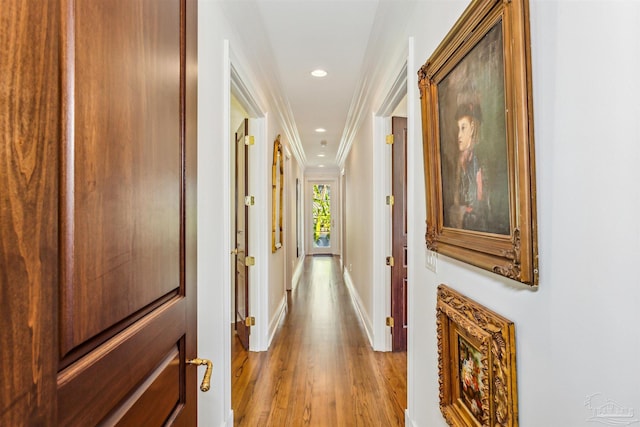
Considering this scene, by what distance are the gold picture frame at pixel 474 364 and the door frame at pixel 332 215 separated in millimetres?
8456

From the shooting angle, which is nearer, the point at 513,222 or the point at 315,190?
the point at 513,222

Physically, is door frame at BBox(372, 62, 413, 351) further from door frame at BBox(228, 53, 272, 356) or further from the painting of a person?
the painting of a person

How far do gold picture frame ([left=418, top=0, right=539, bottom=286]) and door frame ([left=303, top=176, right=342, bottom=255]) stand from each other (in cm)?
839

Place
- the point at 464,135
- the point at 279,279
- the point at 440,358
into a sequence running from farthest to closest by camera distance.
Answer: the point at 279,279, the point at 440,358, the point at 464,135

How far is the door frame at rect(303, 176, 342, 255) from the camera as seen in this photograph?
985cm

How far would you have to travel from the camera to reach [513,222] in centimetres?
87

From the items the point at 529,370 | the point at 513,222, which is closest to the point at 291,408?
the point at 529,370

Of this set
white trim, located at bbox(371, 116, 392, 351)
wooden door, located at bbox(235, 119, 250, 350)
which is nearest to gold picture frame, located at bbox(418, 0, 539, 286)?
white trim, located at bbox(371, 116, 392, 351)

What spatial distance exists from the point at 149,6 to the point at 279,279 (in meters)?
3.56

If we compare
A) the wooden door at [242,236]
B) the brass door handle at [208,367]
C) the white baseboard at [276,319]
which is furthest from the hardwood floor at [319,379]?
the brass door handle at [208,367]

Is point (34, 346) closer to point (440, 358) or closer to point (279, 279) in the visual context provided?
point (440, 358)

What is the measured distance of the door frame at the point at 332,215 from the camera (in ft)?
32.3

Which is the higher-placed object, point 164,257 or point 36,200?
point 36,200

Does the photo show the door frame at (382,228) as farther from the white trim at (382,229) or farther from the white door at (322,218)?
the white door at (322,218)
